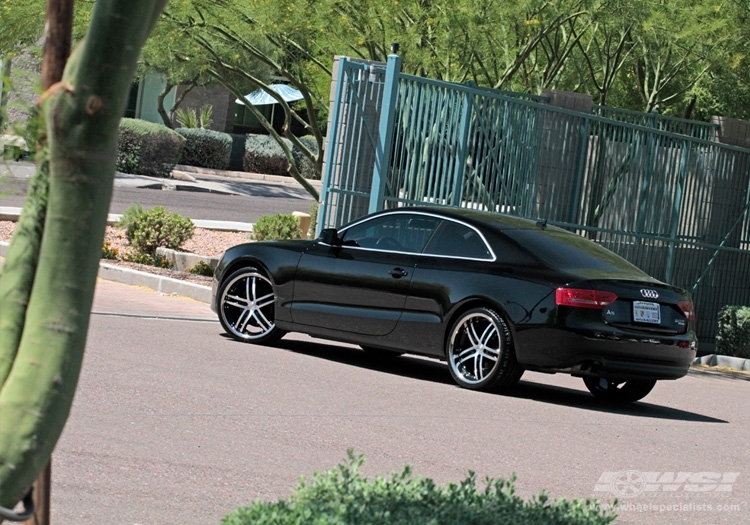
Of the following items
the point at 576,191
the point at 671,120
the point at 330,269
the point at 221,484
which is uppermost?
the point at 671,120

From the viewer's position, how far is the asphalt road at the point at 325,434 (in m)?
6.04

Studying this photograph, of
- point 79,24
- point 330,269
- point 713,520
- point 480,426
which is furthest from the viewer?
point 79,24

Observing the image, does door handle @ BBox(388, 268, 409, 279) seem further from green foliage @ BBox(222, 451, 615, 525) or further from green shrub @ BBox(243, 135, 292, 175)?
green shrub @ BBox(243, 135, 292, 175)

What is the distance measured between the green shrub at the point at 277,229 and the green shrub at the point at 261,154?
23.2 m

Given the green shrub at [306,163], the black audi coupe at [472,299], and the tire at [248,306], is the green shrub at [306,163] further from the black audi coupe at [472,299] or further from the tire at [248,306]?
the black audi coupe at [472,299]

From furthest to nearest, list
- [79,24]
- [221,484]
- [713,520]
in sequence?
[79,24], [713,520], [221,484]

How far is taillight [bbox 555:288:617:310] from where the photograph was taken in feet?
32.3

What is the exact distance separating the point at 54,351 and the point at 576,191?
538 inches

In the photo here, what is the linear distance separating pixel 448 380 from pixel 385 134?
433cm

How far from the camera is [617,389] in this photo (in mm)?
11008

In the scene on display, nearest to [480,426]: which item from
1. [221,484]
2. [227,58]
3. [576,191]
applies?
[221,484]

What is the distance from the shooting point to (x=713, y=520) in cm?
653

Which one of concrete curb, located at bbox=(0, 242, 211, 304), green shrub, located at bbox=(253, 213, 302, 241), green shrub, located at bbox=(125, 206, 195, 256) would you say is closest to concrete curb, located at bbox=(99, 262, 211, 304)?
concrete curb, located at bbox=(0, 242, 211, 304)

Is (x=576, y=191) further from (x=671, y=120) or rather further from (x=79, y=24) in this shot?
(x=79, y=24)
